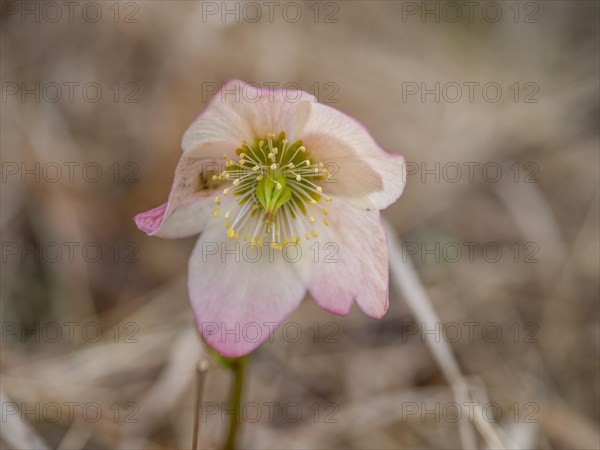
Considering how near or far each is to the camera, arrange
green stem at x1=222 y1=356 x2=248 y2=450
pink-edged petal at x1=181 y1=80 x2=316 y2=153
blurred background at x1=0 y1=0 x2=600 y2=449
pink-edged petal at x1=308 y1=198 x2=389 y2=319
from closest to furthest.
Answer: pink-edged petal at x1=181 y1=80 x2=316 y2=153
pink-edged petal at x1=308 y1=198 x2=389 y2=319
green stem at x1=222 y1=356 x2=248 y2=450
blurred background at x1=0 y1=0 x2=600 y2=449

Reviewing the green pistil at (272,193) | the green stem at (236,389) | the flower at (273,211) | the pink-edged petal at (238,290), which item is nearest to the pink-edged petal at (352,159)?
the flower at (273,211)

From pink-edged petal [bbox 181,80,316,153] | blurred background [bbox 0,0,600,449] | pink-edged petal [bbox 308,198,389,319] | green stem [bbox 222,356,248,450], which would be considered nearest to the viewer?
pink-edged petal [bbox 181,80,316,153]

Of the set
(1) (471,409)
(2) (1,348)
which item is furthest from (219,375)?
(1) (471,409)

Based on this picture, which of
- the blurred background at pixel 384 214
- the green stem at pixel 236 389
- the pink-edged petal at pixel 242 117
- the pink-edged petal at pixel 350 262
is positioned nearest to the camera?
Answer: the pink-edged petal at pixel 242 117

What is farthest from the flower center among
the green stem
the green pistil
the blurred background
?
the blurred background

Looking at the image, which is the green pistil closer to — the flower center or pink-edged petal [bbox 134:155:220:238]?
the flower center

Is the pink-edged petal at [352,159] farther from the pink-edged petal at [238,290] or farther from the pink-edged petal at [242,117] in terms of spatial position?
the pink-edged petal at [238,290]

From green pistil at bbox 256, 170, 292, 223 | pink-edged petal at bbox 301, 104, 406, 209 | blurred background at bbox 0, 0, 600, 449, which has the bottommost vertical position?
blurred background at bbox 0, 0, 600, 449
